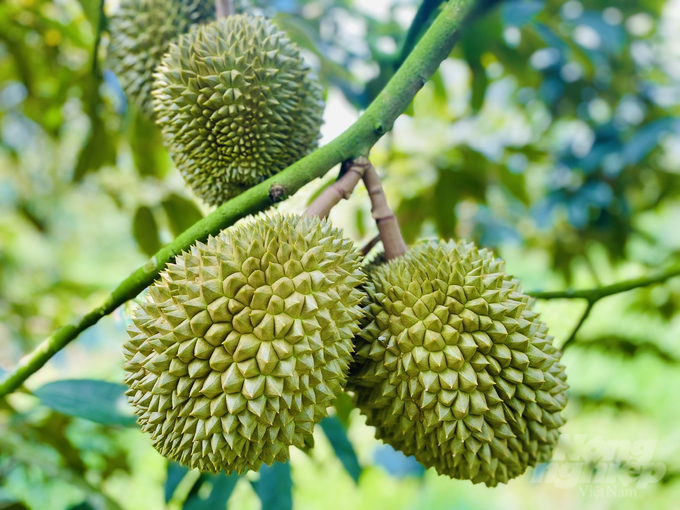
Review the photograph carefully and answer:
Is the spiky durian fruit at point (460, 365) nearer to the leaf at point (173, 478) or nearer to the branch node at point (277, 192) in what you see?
the branch node at point (277, 192)

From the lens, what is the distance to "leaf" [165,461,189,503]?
3.73 ft

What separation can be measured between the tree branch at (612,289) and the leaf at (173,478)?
0.90 metres

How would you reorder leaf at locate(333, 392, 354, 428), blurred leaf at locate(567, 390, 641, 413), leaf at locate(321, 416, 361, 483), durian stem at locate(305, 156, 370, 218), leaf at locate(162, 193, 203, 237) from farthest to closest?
blurred leaf at locate(567, 390, 641, 413) < leaf at locate(162, 193, 203, 237) < leaf at locate(333, 392, 354, 428) < leaf at locate(321, 416, 361, 483) < durian stem at locate(305, 156, 370, 218)

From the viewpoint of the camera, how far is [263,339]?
0.72 metres

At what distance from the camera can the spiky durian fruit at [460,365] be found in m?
0.80

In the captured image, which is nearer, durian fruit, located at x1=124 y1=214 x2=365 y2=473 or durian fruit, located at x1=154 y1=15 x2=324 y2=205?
durian fruit, located at x1=124 y1=214 x2=365 y2=473

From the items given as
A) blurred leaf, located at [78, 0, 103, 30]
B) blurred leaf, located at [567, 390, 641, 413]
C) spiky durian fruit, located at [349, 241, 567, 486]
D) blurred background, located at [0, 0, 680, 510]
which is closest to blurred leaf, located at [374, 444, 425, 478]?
blurred background, located at [0, 0, 680, 510]

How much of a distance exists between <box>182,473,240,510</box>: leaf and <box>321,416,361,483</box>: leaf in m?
0.26

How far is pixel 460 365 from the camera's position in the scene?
80cm

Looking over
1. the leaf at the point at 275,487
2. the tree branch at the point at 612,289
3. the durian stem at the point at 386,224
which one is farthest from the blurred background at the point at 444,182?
the durian stem at the point at 386,224

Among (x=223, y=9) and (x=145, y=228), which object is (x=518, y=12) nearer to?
(x=223, y=9)

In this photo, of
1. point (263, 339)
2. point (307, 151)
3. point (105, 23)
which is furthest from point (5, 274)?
point (263, 339)

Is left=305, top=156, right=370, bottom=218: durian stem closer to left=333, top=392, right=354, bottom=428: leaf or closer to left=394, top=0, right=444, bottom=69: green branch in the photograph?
left=394, top=0, right=444, bottom=69: green branch

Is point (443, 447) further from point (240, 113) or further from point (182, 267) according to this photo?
point (240, 113)
